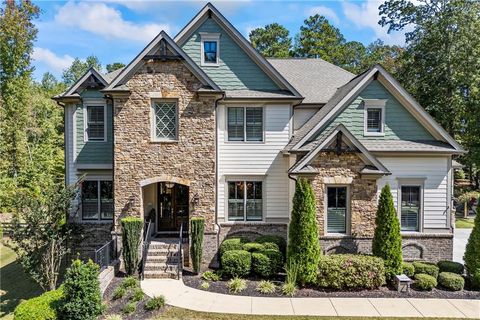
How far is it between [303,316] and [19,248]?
1081 cm

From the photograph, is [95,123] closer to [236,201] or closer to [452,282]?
[236,201]

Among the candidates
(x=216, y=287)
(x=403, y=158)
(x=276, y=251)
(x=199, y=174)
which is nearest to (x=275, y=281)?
(x=276, y=251)

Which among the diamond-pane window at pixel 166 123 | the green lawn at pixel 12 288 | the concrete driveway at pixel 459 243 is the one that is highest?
the diamond-pane window at pixel 166 123

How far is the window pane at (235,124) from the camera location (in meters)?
14.2

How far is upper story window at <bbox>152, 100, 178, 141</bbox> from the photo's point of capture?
1314cm

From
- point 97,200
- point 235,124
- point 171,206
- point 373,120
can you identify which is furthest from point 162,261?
point 373,120

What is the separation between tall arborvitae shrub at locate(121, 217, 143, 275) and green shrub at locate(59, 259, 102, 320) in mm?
3364

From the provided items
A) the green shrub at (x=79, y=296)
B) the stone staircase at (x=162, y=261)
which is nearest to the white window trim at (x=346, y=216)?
the stone staircase at (x=162, y=261)

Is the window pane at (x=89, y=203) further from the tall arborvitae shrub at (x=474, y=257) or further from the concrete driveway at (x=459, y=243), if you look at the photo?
Result: the concrete driveway at (x=459, y=243)

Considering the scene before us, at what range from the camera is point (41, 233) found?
446 inches

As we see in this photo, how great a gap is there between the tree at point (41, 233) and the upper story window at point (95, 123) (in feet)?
12.0

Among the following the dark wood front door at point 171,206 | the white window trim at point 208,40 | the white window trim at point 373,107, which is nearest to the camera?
the white window trim at point 373,107

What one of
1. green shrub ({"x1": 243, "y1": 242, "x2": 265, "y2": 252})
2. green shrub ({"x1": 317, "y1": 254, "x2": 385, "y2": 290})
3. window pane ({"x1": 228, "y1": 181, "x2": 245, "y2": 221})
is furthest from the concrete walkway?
window pane ({"x1": 228, "y1": 181, "x2": 245, "y2": 221})

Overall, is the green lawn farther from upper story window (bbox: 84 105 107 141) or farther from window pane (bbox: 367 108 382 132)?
window pane (bbox: 367 108 382 132)
